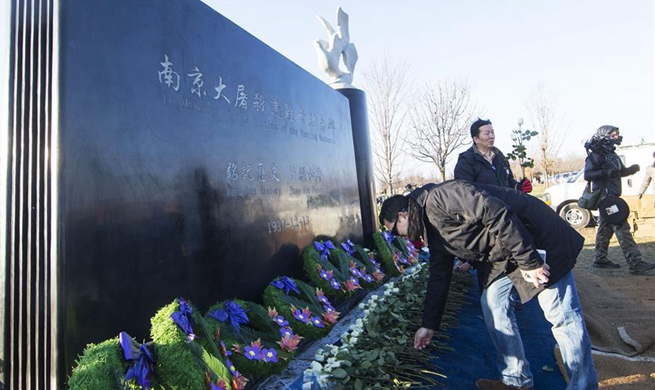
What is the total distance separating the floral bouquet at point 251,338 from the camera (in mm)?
2121

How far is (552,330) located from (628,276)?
3.82 m

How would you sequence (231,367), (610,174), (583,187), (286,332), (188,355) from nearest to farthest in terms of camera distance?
(188,355) → (231,367) → (286,332) → (610,174) → (583,187)

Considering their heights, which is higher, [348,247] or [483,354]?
[348,247]

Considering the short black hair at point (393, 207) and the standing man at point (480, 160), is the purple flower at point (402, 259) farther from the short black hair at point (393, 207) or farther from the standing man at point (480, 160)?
the short black hair at point (393, 207)

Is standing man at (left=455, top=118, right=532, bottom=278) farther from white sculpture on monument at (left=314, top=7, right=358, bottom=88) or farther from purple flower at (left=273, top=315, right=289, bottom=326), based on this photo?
white sculpture on monument at (left=314, top=7, right=358, bottom=88)

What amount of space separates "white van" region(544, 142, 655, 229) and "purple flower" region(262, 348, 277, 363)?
30.2 feet

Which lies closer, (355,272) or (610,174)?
(355,272)

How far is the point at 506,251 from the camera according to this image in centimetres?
196

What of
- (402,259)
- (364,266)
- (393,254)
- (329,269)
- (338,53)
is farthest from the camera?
(338,53)

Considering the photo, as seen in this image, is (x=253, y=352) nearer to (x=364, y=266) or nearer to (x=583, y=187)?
(x=364, y=266)

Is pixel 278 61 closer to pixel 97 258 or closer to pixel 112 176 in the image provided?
pixel 112 176

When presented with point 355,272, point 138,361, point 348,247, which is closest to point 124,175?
point 138,361

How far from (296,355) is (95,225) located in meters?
1.34

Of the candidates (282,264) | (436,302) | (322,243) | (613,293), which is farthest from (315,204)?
(613,293)
